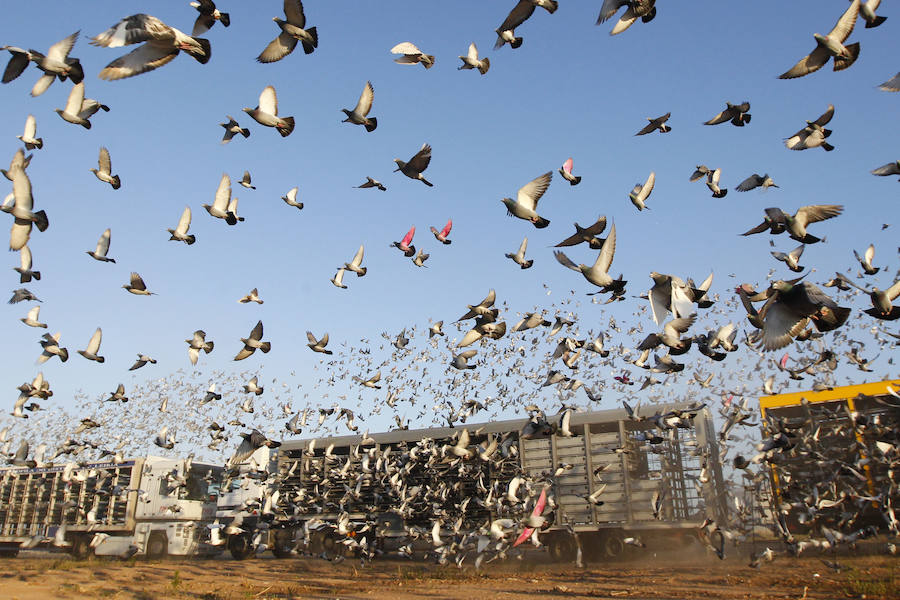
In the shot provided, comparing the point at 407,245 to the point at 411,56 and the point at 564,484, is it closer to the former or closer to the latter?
the point at 411,56

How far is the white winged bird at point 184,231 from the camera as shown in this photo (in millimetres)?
11352

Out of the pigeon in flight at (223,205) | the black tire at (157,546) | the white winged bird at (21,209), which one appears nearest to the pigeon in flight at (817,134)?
the pigeon in flight at (223,205)

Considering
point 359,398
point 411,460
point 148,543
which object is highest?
point 359,398

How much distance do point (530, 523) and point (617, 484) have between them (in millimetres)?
6411

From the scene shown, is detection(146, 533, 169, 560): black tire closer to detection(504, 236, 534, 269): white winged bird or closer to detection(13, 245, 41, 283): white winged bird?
detection(13, 245, 41, 283): white winged bird

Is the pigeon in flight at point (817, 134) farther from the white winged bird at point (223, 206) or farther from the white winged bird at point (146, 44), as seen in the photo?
the white winged bird at point (223, 206)

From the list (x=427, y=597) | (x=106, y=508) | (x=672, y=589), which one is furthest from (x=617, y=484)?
(x=106, y=508)

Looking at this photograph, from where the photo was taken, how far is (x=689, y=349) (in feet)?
32.1

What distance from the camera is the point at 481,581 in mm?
15711

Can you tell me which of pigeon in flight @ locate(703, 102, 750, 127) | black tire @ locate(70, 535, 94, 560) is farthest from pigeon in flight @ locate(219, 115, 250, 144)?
black tire @ locate(70, 535, 94, 560)

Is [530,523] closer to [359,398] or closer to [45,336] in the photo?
[359,398]

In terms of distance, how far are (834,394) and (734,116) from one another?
48.6ft

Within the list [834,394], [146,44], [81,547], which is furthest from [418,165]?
[81,547]

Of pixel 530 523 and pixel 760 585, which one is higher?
pixel 530 523
